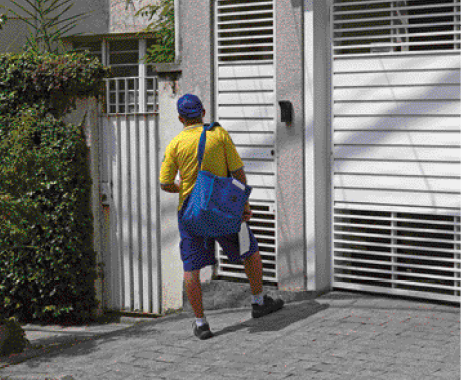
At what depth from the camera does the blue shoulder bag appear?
611cm

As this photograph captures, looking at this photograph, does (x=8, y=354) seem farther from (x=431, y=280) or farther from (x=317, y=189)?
(x=431, y=280)

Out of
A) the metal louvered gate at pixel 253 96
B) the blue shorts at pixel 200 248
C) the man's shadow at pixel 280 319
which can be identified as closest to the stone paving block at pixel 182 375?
the man's shadow at pixel 280 319

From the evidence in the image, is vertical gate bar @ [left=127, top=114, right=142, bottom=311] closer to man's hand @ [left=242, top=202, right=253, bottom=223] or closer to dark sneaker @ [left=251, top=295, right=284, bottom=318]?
dark sneaker @ [left=251, top=295, right=284, bottom=318]

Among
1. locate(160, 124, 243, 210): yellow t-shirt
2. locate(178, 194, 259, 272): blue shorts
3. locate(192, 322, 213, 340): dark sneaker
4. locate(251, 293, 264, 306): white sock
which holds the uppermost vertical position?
locate(160, 124, 243, 210): yellow t-shirt

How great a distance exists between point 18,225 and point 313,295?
9.23ft

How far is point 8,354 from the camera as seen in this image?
730 centimetres

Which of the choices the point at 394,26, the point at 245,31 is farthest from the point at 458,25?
the point at 245,31

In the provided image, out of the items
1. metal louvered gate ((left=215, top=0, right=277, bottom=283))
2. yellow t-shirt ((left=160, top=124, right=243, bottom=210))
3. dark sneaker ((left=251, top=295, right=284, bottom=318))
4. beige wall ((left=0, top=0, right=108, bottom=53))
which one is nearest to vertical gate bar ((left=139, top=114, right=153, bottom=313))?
metal louvered gate ((left=215, top=0, right=277, bottom=283))

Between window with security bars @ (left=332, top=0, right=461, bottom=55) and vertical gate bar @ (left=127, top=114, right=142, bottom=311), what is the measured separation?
2671mm

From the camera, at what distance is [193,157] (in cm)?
636

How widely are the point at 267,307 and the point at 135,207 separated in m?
2.70

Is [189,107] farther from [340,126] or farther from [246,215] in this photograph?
[340,126]

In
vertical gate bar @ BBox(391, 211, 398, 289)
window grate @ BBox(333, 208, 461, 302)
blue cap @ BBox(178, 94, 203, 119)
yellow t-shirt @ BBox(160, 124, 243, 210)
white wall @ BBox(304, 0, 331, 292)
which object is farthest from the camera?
white wall @ BBox(304, 0, 331, 292)

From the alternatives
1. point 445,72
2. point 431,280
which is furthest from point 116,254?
point 445,72
